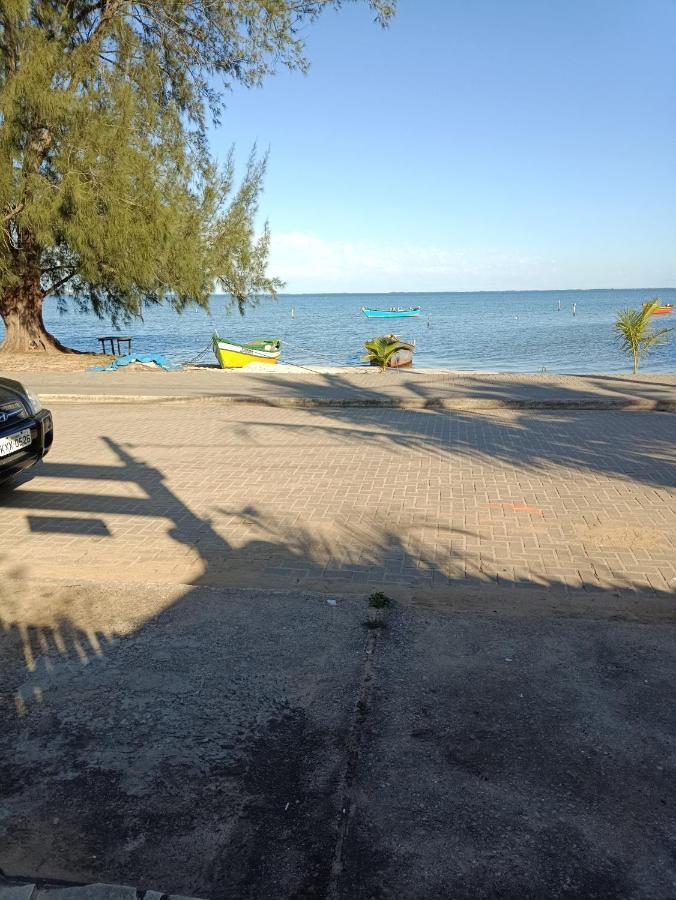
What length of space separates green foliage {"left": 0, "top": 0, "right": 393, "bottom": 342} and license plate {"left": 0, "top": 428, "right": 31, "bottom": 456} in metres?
12.5

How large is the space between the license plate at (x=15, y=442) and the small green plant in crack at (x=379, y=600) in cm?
373


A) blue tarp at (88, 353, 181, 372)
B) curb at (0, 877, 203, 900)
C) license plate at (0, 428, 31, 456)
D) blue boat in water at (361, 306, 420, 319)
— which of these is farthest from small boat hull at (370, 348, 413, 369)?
blue boat in water at (361, 306, 420, 319)

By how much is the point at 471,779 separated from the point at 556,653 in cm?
127

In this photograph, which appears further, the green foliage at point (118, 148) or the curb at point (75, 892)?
the green foliage at point (118, 148)

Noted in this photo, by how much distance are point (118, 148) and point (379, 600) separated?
16449mm

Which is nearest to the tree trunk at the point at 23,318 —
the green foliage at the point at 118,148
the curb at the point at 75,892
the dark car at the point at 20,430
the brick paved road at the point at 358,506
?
the green foliage at the point at 118,148

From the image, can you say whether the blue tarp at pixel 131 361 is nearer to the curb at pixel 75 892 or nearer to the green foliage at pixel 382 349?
the green foliage at pixel 382 349

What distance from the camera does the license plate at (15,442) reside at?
632cm

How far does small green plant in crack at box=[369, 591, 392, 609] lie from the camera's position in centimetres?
457

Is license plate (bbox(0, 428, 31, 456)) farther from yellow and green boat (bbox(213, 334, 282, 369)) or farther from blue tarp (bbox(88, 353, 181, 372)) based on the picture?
yellow and green boat (bbox(213, 334, 282, 369))

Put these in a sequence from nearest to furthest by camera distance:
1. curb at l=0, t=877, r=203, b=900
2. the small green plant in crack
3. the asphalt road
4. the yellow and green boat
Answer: curb at l=0, t=877, r=203, b=900 < the asphalt road < the small green plant in crack < the yellow and green boat

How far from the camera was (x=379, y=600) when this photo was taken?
4.63m

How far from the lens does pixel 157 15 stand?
19125 millimetres

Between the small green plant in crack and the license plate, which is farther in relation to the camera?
the license plate
